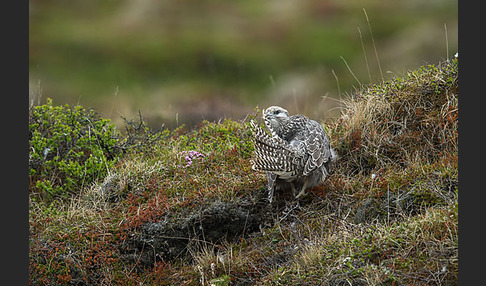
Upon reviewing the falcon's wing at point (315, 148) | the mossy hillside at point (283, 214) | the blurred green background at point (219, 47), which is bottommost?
the blurred green background at point (219, 47)

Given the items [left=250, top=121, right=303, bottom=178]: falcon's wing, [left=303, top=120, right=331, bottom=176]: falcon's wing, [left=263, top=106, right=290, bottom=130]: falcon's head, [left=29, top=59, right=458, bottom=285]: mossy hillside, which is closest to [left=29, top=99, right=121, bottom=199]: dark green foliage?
A: [left=29, top=59, right=458, bottom=285]: mossy hillside

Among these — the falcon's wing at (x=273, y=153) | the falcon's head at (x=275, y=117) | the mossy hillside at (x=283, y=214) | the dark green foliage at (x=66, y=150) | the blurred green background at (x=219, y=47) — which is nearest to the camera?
the mossy hillside at (x=283, y=214)

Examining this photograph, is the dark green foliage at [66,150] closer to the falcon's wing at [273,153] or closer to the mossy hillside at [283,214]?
the mossy hillside at [283,214]

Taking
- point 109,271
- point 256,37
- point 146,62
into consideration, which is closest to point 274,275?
point 109,271

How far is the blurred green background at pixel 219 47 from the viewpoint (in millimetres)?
20859

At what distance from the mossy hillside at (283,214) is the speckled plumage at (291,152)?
10.7 inches

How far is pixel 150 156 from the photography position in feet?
31.5

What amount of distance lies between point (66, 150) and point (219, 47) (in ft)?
58.0

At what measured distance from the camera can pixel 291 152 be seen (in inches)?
275

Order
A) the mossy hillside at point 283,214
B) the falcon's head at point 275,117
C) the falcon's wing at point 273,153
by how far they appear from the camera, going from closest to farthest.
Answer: the mossy hillside at point 283,214, the falcon's wing at point 273,153, the falcon's head at point 275,117

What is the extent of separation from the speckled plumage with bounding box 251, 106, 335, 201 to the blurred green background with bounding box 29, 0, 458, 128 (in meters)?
9.35

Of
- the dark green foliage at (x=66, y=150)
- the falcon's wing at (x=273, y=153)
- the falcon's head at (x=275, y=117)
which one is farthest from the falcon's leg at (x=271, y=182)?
the dark green foliage at (x=66, y=150)

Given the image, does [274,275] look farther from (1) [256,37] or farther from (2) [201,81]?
(1) [256,37]

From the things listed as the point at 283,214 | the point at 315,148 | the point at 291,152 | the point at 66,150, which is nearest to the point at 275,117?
the point at 315,148
